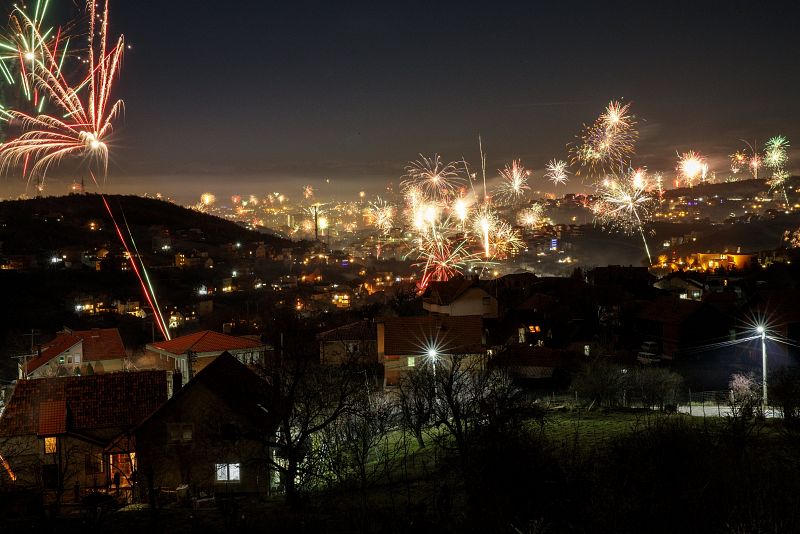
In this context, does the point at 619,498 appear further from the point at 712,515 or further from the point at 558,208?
the point at 558,208

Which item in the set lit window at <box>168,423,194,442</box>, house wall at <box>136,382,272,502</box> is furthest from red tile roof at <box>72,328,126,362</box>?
lit window at <box>168,423,194,442</box>

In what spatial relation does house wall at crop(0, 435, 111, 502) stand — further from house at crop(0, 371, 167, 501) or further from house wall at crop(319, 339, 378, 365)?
house wall at crop(319, 339, 378, 365)

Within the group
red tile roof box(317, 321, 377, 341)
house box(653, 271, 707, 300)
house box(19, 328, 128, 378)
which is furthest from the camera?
house box(653, 271, 707, 300)

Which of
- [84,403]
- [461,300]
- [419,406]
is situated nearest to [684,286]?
[461,300]

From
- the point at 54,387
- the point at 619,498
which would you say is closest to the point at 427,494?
the point at 619,498

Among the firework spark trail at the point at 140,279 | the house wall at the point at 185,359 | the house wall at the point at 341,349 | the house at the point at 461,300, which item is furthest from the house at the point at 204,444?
the house at the point at 461,300
